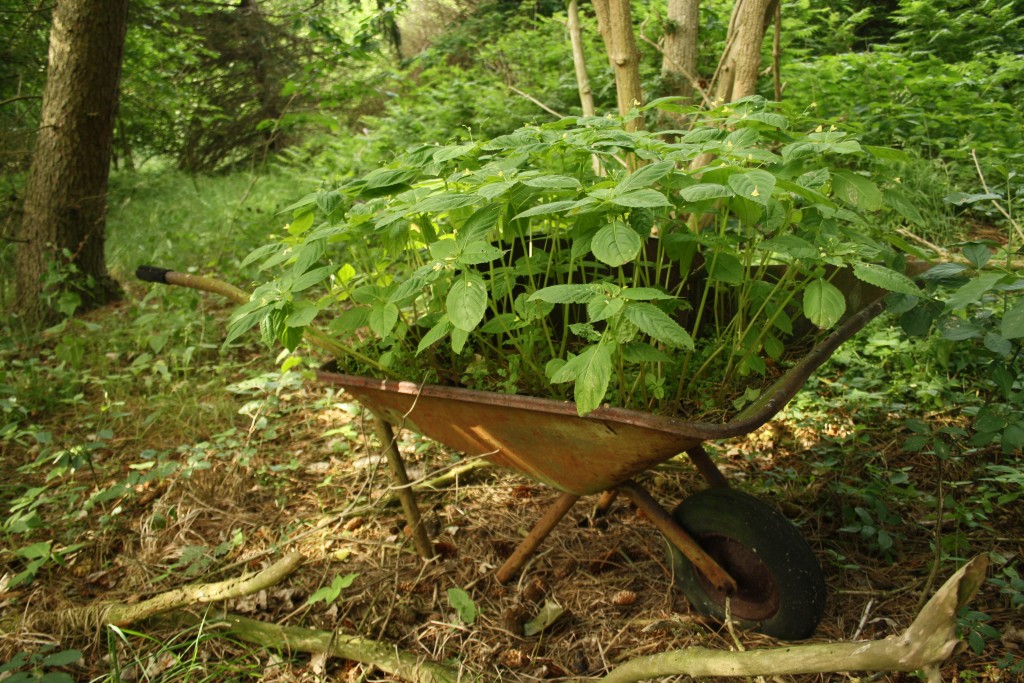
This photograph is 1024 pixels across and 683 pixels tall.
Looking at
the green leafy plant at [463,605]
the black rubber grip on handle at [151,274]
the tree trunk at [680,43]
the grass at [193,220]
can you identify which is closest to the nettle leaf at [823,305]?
the green leafy plant at [463,605]

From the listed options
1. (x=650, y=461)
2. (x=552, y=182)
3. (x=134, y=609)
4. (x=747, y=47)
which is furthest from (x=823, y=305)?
(x=134, y=609)

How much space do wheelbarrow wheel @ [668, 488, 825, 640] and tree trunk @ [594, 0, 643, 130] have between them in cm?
148

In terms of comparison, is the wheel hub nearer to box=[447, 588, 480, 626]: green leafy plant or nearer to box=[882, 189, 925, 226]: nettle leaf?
box=[447, 588, 480, 626]: green leafy plant

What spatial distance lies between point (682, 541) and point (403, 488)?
2.63 feet

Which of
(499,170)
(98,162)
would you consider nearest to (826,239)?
(499,170)

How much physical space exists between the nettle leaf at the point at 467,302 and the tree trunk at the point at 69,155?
319 cm

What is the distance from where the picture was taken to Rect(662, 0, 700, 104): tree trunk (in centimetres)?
455

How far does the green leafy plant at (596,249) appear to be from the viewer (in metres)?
1.23

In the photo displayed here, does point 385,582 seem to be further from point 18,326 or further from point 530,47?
point 530,47

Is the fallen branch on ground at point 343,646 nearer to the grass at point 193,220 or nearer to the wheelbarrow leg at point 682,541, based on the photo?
the wheelbarrow leg at point 682,541

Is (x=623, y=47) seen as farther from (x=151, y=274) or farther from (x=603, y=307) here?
(x=151, y=274)

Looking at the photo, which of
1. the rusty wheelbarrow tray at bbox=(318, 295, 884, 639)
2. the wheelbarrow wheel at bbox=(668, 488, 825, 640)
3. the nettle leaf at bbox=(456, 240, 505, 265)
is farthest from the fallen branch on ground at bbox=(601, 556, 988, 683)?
the nettle leaf at bbox=(456, 240, 505, 265)

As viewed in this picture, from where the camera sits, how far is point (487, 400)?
1.43 metres

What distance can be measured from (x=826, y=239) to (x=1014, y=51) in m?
4.86
